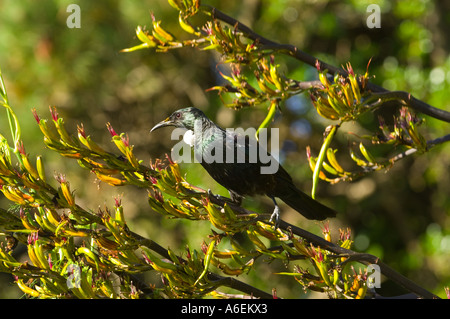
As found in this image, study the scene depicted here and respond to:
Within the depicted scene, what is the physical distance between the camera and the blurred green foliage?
412cm

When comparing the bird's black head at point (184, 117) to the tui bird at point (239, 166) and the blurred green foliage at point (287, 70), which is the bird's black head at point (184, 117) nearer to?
the tui bird at point (239, 166)

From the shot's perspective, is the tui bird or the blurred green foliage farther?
the blurred green foliage

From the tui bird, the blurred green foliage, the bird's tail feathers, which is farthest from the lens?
the blurred green foliage

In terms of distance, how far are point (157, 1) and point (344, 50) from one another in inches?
58.1

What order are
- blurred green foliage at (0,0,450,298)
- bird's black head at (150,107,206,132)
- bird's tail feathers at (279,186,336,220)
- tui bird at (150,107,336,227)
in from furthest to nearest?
blurred green foliage at (0,0,450,298) → bird's black head at (150,107,206,132) → bird's tail feathers at (279,186,336,220) → tui bird at (150,107,336,227)

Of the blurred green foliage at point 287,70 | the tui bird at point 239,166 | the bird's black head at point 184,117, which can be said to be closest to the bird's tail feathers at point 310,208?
the tui bird at point 239,166

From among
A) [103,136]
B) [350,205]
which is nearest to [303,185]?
[350,205]

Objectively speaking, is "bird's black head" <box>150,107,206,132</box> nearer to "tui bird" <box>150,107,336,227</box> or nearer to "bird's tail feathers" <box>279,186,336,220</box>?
"tui bird" <box>150,107,336,227</box>

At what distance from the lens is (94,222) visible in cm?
159

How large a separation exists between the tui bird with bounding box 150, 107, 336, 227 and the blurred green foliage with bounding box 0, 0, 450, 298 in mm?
1384

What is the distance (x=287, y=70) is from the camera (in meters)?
4.15

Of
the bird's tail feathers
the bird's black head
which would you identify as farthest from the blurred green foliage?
the bird's tail feathers

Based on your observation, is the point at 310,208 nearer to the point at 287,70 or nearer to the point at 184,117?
the point at 184,117
